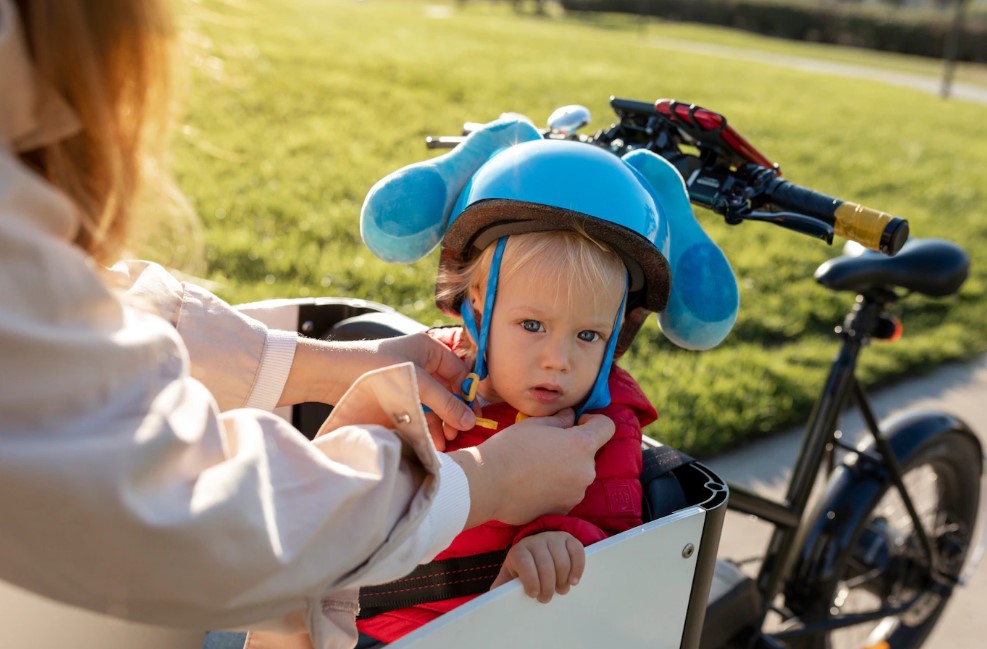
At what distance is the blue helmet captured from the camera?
5.01ft

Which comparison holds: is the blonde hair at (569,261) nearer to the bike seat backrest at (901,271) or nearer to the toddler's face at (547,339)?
the toddler's face at (547,339)

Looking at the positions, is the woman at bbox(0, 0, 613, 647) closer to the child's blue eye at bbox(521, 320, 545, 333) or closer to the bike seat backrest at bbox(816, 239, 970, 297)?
the child's blue eye at bbox(521, 320, 545, 333)

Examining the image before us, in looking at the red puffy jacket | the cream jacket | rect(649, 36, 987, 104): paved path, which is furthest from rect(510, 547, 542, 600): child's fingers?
rect(649, 36, 987, 104): paved path

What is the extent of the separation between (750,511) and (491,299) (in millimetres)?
935

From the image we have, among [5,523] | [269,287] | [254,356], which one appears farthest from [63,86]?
[269,287]

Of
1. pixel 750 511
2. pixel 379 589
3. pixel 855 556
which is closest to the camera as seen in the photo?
pixel 379 589

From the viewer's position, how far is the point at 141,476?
0.85 meters

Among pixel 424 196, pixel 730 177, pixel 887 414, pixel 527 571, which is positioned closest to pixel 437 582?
pixel 527 571

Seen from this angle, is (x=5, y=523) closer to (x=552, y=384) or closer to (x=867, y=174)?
(x=552, y=384)

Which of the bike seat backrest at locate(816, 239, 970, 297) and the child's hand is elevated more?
the bike seat backrest at locate(816, 239, 970, 297)

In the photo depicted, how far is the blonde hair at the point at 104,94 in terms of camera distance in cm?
83

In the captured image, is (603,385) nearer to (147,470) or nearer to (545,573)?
(545,573)

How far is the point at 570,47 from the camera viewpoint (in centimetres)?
1714

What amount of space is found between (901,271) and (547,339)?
119 centimetres
